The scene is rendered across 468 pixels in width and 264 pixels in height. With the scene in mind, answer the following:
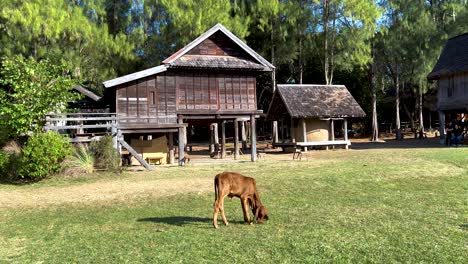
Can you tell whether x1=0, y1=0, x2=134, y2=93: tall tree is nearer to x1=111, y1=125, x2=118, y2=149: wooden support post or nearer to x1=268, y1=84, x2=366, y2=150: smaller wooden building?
x1=111, y1=125, x2=118, y2=149: wooden support post

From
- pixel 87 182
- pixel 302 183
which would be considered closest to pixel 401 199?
pixel 302 183

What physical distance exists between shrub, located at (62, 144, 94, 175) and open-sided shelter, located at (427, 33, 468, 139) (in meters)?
25.4

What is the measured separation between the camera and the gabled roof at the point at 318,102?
3098cm

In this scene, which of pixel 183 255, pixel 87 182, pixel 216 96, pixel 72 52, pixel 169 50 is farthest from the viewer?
pixel 169 50

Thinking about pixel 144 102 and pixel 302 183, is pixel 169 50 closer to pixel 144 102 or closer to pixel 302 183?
pixel 144 102

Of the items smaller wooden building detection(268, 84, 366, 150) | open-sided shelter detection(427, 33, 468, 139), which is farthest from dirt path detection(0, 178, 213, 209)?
open-sided shelter detection(427, 33, 468, 139)

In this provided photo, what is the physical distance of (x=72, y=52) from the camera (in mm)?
29719

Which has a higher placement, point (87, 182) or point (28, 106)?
point (28, 106)

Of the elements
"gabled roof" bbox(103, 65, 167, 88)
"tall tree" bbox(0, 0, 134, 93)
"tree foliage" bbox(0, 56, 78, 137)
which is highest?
"tall tree" bbox(0, 0, 134, 93)

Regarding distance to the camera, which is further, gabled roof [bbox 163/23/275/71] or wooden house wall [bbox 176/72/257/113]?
wooden house wall [bbox 176/72/257/113]

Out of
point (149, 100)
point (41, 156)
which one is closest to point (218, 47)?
point (149, 100)

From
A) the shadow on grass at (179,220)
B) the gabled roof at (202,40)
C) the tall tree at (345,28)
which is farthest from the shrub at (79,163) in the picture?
the tall tree at (345,28)

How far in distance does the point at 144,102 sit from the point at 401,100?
130 ft

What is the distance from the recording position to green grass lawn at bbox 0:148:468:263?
6.68 meters
